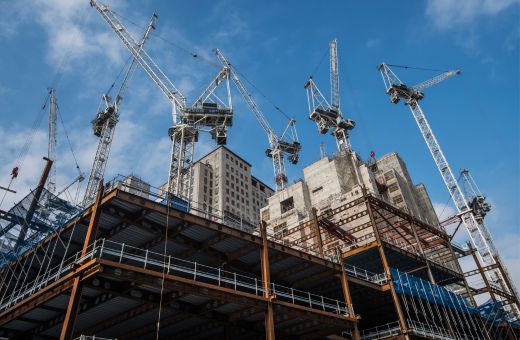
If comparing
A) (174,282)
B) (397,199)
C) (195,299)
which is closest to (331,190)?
(397,199)

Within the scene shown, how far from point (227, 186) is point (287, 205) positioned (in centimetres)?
3689

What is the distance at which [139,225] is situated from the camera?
27.8 meters

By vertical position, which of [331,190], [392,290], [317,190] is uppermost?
[317,190]

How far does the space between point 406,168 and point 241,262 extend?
89.8 m

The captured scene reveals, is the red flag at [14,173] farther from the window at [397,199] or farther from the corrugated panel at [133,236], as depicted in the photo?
the window at [397,199]

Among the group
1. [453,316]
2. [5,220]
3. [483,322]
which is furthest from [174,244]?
[483,322]

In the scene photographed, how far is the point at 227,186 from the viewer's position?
5044 inches

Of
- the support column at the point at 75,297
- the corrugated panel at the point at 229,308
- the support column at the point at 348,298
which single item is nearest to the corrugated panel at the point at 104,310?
the support column at the point at 75,297

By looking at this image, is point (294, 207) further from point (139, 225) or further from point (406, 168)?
point (139, 225)

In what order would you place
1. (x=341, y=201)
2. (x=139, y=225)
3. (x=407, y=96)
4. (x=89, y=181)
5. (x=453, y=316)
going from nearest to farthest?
(x=139, y=225)
(x=453, y=316)
(x=341, y=201)
(x=89, y=181)
(x=407, y=96)

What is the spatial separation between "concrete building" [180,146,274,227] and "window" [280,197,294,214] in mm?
23721

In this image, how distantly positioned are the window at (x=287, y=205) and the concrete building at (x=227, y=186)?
23.7 m

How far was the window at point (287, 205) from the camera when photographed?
94.4 meters

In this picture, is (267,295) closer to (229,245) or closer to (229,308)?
(229,308)
